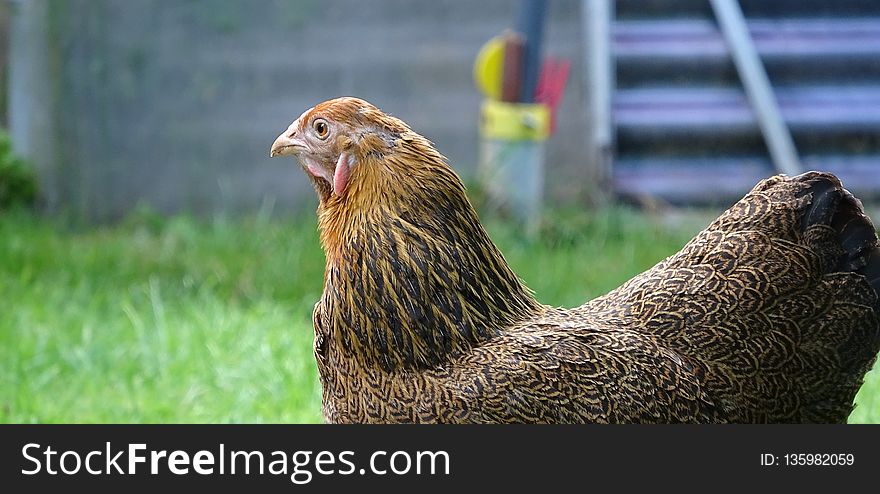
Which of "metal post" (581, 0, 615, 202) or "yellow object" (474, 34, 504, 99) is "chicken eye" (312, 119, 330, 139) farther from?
"metal post" (581, 0, 615, 202)

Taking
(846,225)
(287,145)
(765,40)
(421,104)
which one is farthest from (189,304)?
(765,40)

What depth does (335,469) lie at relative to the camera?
2.50 meters

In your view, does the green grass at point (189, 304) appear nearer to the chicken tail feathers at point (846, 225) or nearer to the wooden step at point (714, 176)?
the wooden step at point (714, 176)

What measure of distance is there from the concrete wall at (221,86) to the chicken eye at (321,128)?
3662mm

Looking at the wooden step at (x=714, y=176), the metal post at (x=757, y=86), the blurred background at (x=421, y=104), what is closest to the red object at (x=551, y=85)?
the blurred background at (x=421, y=104)

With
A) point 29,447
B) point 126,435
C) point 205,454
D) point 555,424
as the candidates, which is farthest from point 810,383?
point 29,447

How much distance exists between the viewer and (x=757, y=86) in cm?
621

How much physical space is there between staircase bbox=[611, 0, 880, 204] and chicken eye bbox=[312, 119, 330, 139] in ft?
12.6

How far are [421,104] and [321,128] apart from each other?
13.0ft

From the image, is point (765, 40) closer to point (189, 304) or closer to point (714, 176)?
point (714, 176)

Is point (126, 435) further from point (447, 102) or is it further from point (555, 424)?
point (447, 102)

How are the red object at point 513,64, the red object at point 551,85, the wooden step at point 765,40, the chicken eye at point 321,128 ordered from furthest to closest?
the wooden step at point 765,40, the red object at point 551,85, the red object at point 513,64, the chicken eye at point 321,128

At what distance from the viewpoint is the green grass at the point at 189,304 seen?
3838 millimetres

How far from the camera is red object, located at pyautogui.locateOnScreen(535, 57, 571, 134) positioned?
5973 mm
